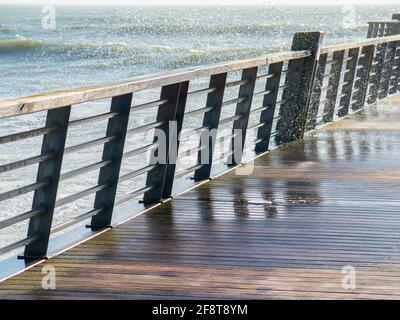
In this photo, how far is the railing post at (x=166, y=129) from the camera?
725 centimetres

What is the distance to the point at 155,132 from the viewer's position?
711 centimetres

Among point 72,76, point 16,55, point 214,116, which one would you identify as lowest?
point 214,116

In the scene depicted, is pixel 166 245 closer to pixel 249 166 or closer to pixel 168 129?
pixel 168 129

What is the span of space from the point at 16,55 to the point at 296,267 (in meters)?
47.2

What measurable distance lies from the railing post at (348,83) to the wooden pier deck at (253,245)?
5.14 m

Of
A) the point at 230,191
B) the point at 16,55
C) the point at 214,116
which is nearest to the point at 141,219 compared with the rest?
the point at 230,191

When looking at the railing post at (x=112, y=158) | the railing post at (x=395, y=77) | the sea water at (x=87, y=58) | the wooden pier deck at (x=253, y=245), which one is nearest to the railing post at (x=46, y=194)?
the wooden pier deck at (x=253, y=245)

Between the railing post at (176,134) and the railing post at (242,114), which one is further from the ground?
the railing post at (242,114)

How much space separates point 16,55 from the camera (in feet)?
168

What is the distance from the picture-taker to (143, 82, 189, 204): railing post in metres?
7.25

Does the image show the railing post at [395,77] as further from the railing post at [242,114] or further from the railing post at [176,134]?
the railing post at [176,134]

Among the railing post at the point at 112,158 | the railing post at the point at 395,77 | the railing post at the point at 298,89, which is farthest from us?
the railing post at the point at 395,77

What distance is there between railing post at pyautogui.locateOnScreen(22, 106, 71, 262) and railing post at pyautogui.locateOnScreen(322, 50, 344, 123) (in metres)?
7.90
